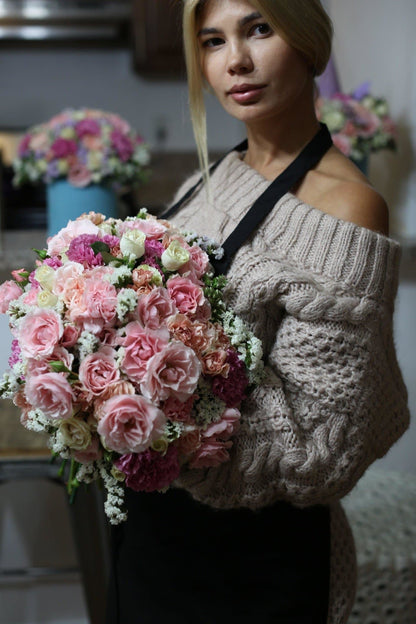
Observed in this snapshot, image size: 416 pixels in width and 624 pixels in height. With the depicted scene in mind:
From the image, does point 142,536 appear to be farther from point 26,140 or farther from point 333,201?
point 26,140

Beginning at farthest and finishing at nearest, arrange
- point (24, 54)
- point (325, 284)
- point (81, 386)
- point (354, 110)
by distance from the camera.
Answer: point (24, 54), point (354, 110), point (325, 284), point (81, 386)

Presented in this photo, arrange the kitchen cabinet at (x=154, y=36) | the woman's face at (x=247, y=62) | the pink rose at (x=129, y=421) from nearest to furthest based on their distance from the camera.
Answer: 1. the pink rose at (x=129, y=421)
2. the woman's face at (x=247, y=62)
3. the kitchen cabinet at (x=154, y=36)

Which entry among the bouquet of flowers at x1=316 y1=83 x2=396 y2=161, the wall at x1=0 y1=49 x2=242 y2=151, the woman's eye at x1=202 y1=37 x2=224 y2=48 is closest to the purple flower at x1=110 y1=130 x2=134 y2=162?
the bouquet of flowers at x1=316 y1=83 x2=396 y2=161

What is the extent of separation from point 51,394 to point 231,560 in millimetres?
438

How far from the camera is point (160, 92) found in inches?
173

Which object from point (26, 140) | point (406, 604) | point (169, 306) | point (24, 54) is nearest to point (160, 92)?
point (24, 54)

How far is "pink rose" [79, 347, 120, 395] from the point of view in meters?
0.86

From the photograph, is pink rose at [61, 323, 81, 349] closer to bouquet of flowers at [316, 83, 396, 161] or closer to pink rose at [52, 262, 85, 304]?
pink rose at [52, 262, 85, 304]

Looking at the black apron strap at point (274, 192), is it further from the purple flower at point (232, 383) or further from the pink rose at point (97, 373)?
the pink rose at point (97, 373)

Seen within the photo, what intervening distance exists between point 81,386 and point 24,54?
3.84 m

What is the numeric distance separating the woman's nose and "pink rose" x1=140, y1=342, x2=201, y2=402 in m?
0.42

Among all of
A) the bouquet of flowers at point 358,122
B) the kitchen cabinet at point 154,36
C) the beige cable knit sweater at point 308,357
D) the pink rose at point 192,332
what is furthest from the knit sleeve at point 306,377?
the kitchen cabinet at point 154,36

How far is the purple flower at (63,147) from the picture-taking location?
82.0 inches

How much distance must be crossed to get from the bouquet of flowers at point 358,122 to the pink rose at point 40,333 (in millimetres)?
1357
